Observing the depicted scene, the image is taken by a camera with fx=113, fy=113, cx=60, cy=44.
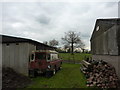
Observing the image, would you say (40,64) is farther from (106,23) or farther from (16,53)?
(106,23)

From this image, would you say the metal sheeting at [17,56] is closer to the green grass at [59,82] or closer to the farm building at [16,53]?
the farm building at [16,53]

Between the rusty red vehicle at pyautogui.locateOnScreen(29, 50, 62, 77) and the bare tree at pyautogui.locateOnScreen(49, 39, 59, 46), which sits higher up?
the bare tree at pyautogui.locateOnScreen(49, 39, 59, 46)

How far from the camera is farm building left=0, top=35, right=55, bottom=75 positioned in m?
10.1

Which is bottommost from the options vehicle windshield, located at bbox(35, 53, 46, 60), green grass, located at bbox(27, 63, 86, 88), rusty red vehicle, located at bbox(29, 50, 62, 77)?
green grass, located at bbox(27, 63, 86, 88)

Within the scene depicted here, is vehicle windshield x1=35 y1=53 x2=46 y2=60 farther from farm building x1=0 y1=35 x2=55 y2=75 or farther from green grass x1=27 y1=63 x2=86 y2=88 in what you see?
green grass x1=27 y1=63 x2=86 y2=88

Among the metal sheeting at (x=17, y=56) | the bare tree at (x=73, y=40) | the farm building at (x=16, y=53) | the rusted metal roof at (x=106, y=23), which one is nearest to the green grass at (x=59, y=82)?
the metal sheeting at (x=17, y=56)

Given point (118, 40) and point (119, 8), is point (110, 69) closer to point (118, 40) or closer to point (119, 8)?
point (118, 40)

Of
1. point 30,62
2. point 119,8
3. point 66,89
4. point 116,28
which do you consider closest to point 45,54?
point 30,62

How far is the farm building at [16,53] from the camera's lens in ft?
33.1

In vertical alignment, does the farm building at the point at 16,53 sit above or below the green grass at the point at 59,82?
above

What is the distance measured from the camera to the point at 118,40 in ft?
23.4

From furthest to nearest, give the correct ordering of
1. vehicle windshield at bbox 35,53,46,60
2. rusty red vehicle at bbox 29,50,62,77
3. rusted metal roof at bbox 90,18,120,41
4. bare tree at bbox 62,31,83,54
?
bare tree at bbox 62,31,83,54
vehicle windshield at bbox 35,53,46,60
rusty red vehicle at bbox 29,50,62,77
rusted metal roof at bbox 90,18,120,41

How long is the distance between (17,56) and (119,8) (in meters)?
9.25

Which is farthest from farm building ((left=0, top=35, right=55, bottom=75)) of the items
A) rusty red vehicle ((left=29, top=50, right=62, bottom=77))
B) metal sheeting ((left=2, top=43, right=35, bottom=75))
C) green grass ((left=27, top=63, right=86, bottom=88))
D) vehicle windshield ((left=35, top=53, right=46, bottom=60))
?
green grass ((left=27, top=63, right=86, bottom=88))
